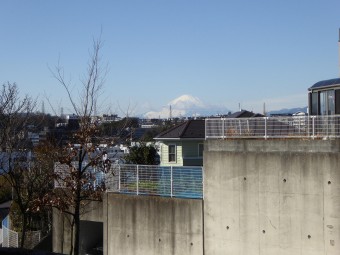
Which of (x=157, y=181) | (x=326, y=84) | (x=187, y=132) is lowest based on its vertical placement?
(x=157, y=181)

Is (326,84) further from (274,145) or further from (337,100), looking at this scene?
(274,145)

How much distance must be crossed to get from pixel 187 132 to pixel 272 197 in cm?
2083

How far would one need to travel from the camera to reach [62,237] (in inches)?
780

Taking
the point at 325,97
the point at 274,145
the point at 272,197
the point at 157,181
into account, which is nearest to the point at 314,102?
the point at 325,97

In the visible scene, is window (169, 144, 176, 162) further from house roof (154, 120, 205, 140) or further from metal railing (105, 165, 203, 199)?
metal railing (105, 165, 203, 199)

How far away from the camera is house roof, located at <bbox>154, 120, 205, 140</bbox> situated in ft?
114

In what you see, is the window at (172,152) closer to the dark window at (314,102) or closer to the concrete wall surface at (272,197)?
the dark window at (314,102)

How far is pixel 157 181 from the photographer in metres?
17.4

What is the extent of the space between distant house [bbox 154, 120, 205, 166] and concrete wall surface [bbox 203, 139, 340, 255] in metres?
18.5

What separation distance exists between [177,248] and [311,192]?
4970 mm

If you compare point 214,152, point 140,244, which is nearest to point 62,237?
point 140,244

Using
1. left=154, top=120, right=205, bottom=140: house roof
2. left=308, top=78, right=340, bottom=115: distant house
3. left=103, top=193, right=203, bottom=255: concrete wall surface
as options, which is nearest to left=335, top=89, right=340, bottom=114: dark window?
left=308, top=78, right=340, bottom=115: distant house

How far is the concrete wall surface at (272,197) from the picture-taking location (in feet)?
44.7

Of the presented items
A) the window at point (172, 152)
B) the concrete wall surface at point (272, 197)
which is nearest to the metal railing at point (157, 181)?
the concrete wall surface at point (272, 197)
